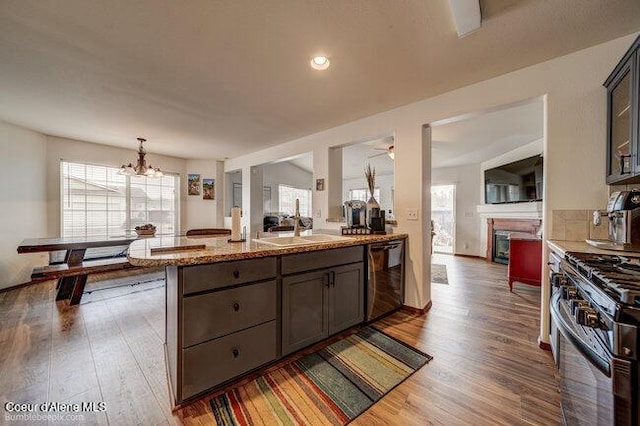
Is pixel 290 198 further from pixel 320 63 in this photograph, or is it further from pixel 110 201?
pixel 320 63

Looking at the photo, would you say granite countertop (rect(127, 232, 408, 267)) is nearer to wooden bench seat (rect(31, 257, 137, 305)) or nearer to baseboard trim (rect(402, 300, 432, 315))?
baseboard trim (rect(402, 300, 432, 315))

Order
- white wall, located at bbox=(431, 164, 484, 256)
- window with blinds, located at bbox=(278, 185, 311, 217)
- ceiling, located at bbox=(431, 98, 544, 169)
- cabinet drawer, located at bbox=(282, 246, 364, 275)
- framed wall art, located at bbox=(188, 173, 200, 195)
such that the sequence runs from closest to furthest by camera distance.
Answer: cabinet drawer, located at bbox=(282, 246, 364, 275) < ceiling, located at bbox=(431, 98, 544, 169) < framed wall art, located at bbox=(188, 173, 200, 195) < white wall, located at bbox=(431, 164, 484, 256) < window with blinds, located at bbox=(278, 185, 311, 217)

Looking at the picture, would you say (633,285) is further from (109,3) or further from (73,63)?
(73,63)

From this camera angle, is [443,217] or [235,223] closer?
[235,223]

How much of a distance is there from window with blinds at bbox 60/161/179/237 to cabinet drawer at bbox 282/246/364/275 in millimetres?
3849

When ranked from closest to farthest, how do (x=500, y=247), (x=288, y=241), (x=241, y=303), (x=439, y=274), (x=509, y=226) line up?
(x=241, y=303) < (x=288, y=241) < (x=439, y=274) < (x=509, y=226) < (x=500, y=247)

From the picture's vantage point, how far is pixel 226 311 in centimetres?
145

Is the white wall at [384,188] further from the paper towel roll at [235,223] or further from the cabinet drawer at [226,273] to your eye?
the cabinet drawer at [226,273]

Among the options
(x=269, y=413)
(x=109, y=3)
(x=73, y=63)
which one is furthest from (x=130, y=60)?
(x=269, y=413)

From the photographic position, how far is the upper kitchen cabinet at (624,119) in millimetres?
1407

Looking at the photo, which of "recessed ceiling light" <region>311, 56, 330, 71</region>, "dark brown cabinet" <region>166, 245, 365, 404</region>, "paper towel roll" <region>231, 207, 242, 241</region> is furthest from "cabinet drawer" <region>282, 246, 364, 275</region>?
"recessed ceiling light" <region>311, 56, 330, 71</region>

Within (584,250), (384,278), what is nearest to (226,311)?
(384,278)

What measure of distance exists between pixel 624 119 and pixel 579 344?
1.60m

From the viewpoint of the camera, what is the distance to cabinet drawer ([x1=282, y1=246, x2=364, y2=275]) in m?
1.73
